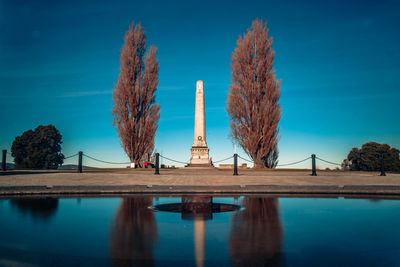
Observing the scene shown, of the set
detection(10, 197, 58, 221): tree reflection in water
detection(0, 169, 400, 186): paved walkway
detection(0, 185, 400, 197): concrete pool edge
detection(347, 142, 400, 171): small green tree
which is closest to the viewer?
detection(10, 197, 58, 221): tree reflection in water

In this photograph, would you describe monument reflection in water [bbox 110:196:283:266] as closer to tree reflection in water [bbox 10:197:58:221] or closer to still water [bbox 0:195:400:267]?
still water [bbox 0:195:400:267]

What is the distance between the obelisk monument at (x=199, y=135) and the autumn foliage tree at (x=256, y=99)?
102 inches

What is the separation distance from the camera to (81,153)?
14.4 m

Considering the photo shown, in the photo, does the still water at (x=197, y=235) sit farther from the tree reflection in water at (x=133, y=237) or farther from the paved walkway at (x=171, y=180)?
the paved walkway at (x=171, y=180)

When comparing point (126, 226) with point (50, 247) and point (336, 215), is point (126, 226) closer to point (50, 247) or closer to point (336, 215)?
point (50, 247)

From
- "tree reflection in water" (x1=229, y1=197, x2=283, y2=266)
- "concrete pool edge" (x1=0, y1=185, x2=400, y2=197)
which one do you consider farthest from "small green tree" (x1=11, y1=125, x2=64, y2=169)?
"tree reflection in water" (x1=229, y1=197, x2=283, y2=266)

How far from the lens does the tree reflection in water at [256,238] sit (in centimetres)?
223

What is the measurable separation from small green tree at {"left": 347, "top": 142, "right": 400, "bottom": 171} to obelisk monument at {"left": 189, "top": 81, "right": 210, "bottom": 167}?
71.9ft

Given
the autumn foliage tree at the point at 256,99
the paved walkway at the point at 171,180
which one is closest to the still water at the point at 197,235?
the paved walkway at the point at 171,180

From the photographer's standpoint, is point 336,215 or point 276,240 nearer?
point 276,240

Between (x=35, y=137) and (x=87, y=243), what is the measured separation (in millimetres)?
35595

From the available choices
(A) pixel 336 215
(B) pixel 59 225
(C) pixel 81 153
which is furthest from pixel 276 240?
(C) pixel 81 153

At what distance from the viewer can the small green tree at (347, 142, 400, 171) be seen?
116 ft

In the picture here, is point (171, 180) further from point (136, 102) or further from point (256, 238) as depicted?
point (136, 102)
